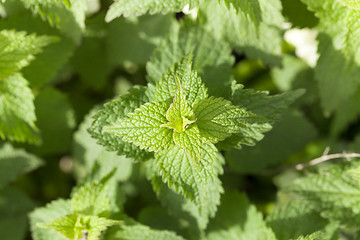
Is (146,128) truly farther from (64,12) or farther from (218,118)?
(64,12)

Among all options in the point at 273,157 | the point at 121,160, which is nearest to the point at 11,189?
the point at 121,160

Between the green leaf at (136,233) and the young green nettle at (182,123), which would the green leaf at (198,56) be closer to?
the young green nettle at (182,123)

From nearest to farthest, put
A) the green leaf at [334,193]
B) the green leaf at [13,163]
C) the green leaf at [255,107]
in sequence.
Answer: the green leaf at [255,107] < the green leaf at [334,193] < the green leaf at [13,163]

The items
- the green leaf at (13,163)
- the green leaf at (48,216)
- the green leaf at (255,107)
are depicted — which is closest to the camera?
the green leaf at (255,107)

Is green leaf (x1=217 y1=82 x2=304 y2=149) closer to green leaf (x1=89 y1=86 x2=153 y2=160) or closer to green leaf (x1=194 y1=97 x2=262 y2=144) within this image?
green leaf (x1=194 y1=97 x2=262 y2=144)

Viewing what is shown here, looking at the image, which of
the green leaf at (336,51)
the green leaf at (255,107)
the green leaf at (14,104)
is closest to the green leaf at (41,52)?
the green leaf at (14,104)

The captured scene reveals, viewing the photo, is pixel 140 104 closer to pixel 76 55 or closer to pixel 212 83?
pixel 212 83

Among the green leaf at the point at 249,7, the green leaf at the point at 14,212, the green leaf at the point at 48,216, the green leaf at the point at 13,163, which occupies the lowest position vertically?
the green leaf at the point at 14,212
